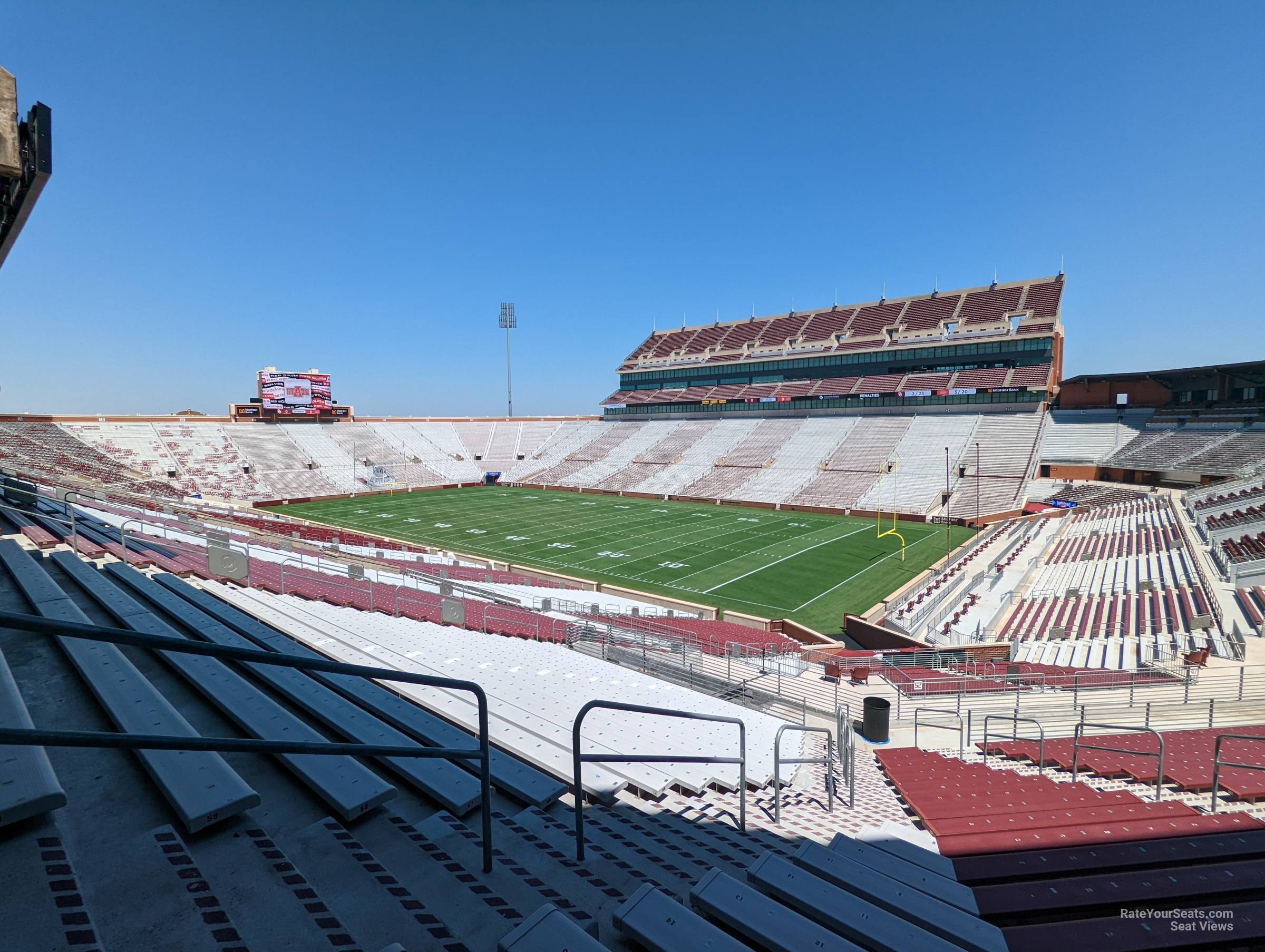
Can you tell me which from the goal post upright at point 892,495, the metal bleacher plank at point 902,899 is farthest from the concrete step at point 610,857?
the goal post upright at point 892,495

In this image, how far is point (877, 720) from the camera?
1037 centimetres

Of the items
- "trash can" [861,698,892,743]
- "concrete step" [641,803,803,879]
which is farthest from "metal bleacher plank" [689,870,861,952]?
"trash can" [861,698,892,743]

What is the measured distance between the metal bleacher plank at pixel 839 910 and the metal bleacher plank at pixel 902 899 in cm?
8

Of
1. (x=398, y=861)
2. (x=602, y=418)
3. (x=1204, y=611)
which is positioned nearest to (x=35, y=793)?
(x=398, y=861)

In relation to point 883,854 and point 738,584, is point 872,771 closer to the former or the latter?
point 883,854

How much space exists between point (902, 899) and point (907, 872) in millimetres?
713

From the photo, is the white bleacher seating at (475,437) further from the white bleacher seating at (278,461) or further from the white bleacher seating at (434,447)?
the white bleacher seating at (278,461)

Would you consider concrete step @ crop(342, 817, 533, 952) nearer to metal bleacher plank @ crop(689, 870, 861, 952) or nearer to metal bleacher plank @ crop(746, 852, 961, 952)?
metal bleacher plank @ crop(689, 870, 861, 952)

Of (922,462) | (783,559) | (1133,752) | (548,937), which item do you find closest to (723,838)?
(548,937)

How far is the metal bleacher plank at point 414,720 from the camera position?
4.24 meters

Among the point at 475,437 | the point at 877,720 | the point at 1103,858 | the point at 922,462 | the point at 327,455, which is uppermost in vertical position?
the point at 475,437

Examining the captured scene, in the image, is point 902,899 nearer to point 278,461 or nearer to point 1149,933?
point 1149,933

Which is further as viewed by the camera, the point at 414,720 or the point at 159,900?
the point at 414,720

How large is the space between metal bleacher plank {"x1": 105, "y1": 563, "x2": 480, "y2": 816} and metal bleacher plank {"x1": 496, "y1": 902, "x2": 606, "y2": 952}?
124 centimetres
